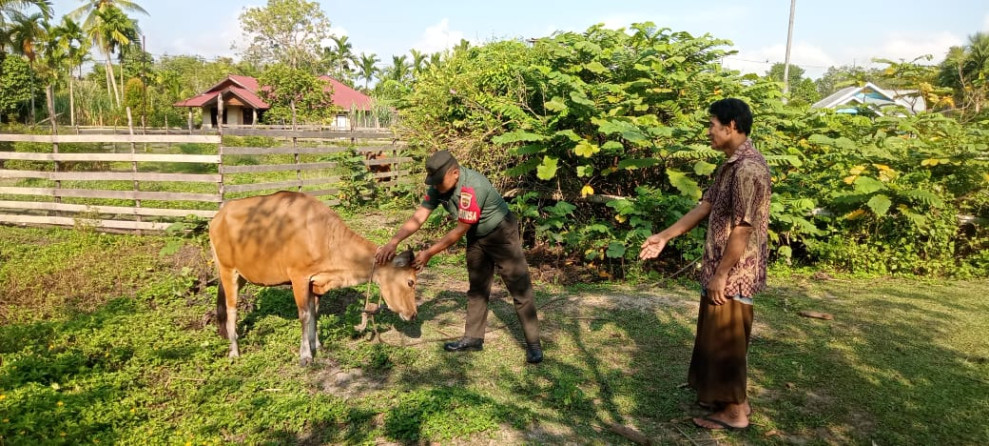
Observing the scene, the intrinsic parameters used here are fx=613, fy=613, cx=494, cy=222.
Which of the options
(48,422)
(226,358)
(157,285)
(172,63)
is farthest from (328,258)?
(172,63)

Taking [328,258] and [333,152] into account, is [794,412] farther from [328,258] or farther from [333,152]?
[333,152]

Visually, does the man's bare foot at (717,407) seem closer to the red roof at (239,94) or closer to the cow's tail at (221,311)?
the cow's tail at (221,311)

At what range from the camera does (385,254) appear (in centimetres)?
507

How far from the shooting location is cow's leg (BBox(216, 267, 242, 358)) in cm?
544

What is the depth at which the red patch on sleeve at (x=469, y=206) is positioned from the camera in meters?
4.85

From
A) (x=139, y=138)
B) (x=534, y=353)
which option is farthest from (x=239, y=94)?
(x=534, y=353)

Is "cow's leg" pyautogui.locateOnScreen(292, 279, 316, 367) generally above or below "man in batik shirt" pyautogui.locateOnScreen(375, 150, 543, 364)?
below

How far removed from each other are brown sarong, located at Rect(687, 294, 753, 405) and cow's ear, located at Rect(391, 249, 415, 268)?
2352 mm

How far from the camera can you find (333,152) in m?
14.9

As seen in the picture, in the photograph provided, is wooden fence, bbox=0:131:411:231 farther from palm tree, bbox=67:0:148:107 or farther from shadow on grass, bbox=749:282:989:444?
palm tree, bbox=67:0:148:107

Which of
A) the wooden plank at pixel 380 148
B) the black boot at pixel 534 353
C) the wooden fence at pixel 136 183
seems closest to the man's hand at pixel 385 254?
the black boot at pixel 534 353

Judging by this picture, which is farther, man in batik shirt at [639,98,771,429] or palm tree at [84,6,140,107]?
palm tree at [84,6,140,107]

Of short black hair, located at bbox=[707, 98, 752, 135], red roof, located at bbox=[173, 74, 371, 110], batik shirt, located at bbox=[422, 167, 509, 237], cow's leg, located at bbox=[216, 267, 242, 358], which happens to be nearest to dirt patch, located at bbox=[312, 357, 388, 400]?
cow's leg, located at bbox=[216, 267, 242, 358]

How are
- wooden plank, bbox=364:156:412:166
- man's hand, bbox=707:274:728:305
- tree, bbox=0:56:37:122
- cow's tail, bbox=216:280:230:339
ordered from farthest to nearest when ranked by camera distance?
tree, bbox=0:56:37:122 → wooden plank, bbox=364:156:412:166 → cow's tail, bbox=216:280:230:339 → man's hand, bbox=707:274:728:305
